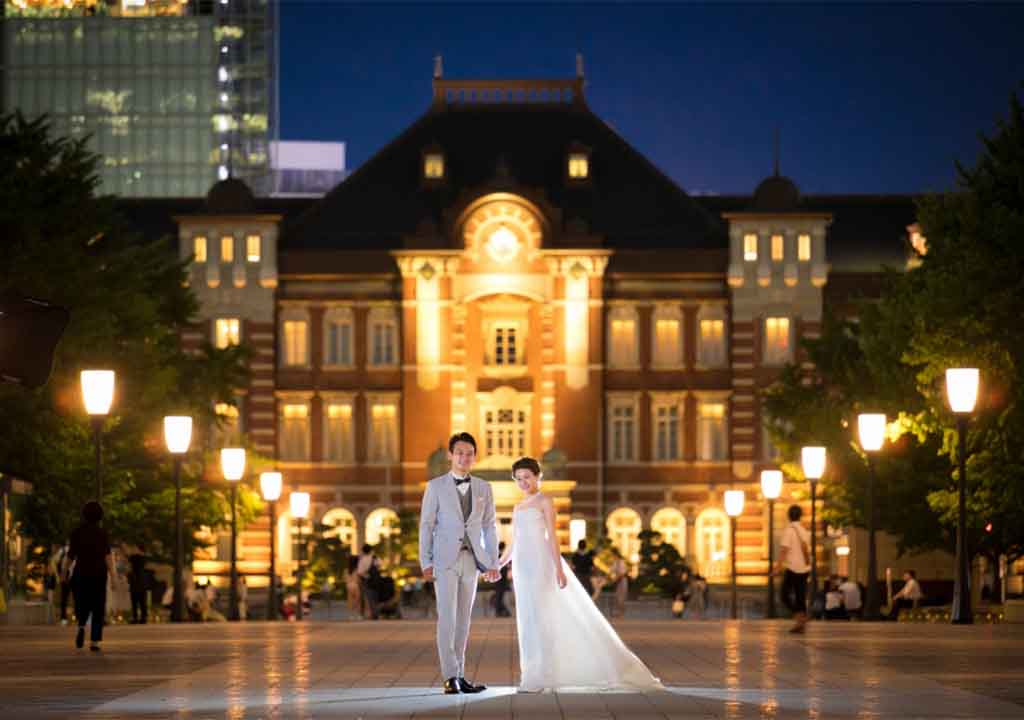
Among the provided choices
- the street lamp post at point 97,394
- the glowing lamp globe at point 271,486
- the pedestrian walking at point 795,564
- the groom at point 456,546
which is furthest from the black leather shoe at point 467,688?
the glowing lamp globe at point 271,486

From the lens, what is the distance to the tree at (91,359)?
4559 cm

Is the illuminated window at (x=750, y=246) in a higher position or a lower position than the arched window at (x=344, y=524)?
higher

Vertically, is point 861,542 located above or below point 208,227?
below

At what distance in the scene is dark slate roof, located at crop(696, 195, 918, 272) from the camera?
281ft

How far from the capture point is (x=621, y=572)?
62.4 meters

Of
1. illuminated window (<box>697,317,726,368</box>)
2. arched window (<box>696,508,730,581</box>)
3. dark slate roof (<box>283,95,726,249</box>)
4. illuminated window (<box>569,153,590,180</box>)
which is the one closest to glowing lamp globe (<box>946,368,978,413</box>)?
dark slate roof (<box>283,95,726,249</box>)

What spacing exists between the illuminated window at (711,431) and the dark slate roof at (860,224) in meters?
6.38

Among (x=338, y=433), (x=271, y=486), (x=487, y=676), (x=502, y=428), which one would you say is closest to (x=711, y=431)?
(x=502, y=428)

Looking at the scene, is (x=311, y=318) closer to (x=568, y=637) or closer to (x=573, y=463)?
(x=573, y=463)

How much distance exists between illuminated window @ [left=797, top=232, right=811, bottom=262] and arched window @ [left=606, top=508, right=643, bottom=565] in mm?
10389

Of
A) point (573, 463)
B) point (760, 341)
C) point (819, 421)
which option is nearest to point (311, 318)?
point (573, 463)

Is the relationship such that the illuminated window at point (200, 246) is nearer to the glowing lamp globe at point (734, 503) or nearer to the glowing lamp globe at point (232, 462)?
the glowing lamp globe at point (734, 503)

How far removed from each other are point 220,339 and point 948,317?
45.5 meters

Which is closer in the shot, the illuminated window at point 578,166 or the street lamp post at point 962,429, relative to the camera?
the street lamp post at point 962,429
